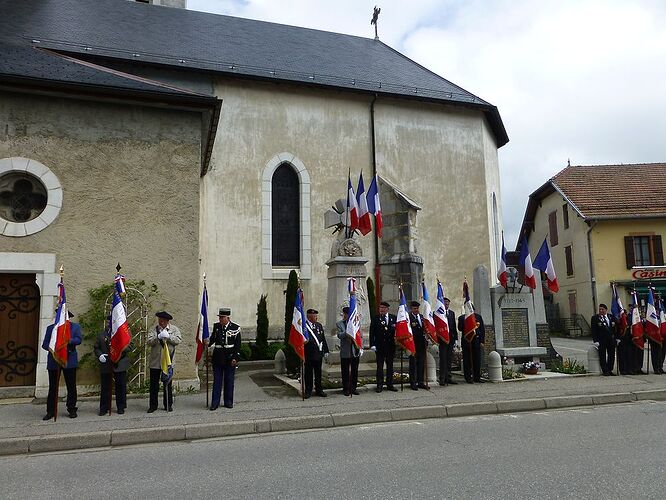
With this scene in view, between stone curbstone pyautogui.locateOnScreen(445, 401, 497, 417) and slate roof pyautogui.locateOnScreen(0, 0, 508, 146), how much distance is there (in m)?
12.4

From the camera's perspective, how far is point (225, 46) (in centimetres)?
1839

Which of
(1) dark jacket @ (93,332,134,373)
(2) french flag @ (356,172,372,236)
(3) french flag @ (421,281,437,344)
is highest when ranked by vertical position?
(2) french flag @ (356,172,372,236)

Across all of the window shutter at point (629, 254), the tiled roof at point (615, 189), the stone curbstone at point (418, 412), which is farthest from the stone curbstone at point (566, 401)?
the window shutter at point (629, 254)

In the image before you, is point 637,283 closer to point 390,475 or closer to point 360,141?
point 360,141

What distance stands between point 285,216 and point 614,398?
11.1 meters

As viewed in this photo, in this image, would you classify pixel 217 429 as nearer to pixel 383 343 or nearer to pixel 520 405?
pixel 383 343

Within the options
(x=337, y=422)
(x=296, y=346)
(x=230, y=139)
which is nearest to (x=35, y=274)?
(x=296, y=346)

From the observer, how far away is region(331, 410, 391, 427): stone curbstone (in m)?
7.44

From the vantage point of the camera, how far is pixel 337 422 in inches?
292

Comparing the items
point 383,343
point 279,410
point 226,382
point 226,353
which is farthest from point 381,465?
point 383,343

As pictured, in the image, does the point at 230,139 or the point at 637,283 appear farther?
the point at 637,283

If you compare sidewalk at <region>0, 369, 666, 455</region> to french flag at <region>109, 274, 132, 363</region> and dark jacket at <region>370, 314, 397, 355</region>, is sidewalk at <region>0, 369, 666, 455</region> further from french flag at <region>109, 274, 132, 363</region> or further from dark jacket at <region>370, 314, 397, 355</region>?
french flag at <region>109, 274, 132, 363</region>

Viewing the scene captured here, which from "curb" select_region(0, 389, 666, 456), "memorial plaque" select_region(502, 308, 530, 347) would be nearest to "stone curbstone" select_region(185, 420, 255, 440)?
"curb" select_region(0, 389, 666, 456)

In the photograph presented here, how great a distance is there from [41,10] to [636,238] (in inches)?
1069
